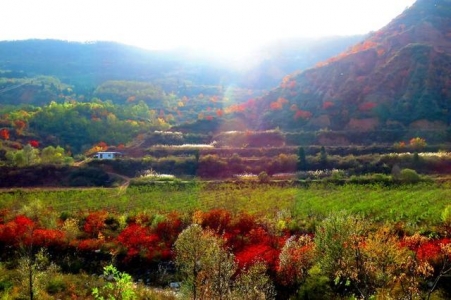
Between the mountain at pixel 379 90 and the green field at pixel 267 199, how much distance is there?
42.5m

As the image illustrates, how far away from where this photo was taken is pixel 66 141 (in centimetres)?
9925

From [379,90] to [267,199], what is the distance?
191 feet

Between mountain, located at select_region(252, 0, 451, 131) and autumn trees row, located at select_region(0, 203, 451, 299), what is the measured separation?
60377 millimetres

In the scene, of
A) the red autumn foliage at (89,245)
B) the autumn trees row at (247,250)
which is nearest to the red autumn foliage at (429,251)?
the autumn trees row at (247,250)

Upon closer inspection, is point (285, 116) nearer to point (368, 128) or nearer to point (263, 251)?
point (368, 128)

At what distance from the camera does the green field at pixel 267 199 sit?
104 ft

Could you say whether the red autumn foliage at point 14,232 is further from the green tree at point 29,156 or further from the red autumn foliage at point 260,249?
the green tree at point 29,156

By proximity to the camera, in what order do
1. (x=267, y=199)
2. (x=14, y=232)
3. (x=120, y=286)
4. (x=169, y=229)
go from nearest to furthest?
1. (x=120, y=286)
2. (x=169, y=229)
3. (x=14, y=232)
4. (x=267, y=199)

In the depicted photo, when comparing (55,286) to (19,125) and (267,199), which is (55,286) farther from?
(19,125)

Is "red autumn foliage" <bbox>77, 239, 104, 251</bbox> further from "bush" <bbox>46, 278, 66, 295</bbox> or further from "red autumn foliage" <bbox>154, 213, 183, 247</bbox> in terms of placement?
"bush" <bbox>46, 278, 66, 295</bbox>

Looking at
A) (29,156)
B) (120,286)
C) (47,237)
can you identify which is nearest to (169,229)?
(47,237)

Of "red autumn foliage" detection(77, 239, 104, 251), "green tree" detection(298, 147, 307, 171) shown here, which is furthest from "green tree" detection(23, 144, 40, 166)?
"red autumn foliage" detection(77, 239, 104, 251)

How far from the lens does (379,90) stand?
8838 cm

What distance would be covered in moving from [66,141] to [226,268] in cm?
9195
